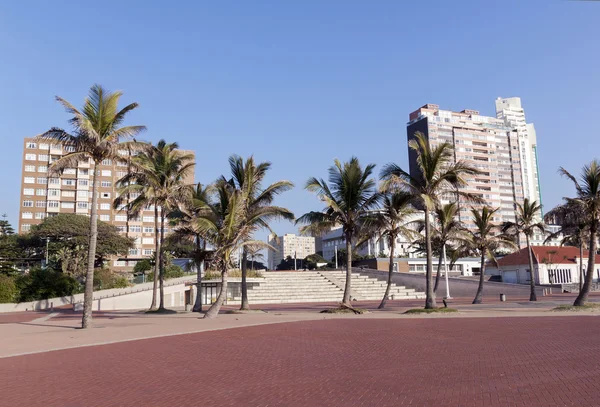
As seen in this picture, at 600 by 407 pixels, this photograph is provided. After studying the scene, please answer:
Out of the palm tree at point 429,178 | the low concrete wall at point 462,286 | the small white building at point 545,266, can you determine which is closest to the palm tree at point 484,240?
the palm tree at point 429,178

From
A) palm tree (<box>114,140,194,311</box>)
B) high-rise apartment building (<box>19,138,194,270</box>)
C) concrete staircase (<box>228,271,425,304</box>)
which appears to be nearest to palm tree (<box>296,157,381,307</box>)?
palm tree (<box>114,140,194,311</box>)

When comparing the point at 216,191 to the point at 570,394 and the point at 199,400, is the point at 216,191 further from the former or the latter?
the point at 570,394

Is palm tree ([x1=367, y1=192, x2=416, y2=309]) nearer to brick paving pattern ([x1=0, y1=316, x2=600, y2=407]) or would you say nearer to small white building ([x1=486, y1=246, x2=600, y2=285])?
brick paving pattern ([x1=0, y1=316, x2=600, y2=407])

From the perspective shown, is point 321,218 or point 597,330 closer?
point 597,330

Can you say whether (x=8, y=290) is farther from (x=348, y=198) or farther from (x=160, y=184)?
→ (x=348, y=198)

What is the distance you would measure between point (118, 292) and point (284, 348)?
104 ft

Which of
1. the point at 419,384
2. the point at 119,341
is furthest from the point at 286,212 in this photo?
the point at 419,384

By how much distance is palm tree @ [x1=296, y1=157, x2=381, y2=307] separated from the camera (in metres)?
25.9

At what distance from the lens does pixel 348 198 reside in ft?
85.3

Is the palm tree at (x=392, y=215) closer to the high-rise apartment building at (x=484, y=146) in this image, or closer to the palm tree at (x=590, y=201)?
the palm tree at (x=590, y=201)

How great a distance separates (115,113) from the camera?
1980cm

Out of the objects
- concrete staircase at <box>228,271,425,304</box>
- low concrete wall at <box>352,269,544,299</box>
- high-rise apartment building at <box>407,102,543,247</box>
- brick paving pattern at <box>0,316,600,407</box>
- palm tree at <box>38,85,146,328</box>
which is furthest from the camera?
high-rise apartment building at <box>407,102,543,247</box>

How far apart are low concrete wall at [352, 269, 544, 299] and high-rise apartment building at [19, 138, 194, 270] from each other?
184ft

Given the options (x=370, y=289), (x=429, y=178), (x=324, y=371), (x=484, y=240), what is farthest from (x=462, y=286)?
(x=324, y=371)
